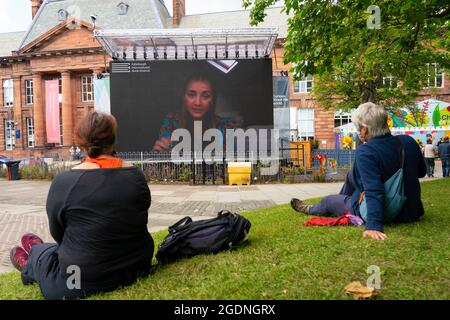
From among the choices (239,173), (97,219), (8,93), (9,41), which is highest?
(9,41)

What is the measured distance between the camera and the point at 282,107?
20.2 meters

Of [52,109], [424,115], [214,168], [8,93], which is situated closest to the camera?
[214,168]

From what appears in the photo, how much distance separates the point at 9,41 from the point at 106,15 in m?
19.5

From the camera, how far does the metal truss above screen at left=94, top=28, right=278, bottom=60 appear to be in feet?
57.9

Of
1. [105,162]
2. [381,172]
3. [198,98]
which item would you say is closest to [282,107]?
[198,98]

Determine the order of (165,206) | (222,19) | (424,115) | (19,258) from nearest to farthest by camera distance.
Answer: (19,258)
(165,206)
(424,115)
(222,19)

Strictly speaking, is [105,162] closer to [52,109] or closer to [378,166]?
[378,166]

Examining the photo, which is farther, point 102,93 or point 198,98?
point 102,93

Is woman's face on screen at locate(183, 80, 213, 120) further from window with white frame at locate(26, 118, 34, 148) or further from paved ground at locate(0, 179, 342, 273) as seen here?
window with white frame at locate(26, 118, 34, 148)

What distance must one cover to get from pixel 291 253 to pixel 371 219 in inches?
31.9

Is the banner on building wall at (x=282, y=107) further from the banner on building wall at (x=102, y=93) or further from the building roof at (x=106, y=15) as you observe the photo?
the building roof at (x=106, y=15)

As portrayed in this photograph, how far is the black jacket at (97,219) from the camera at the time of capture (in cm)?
254
